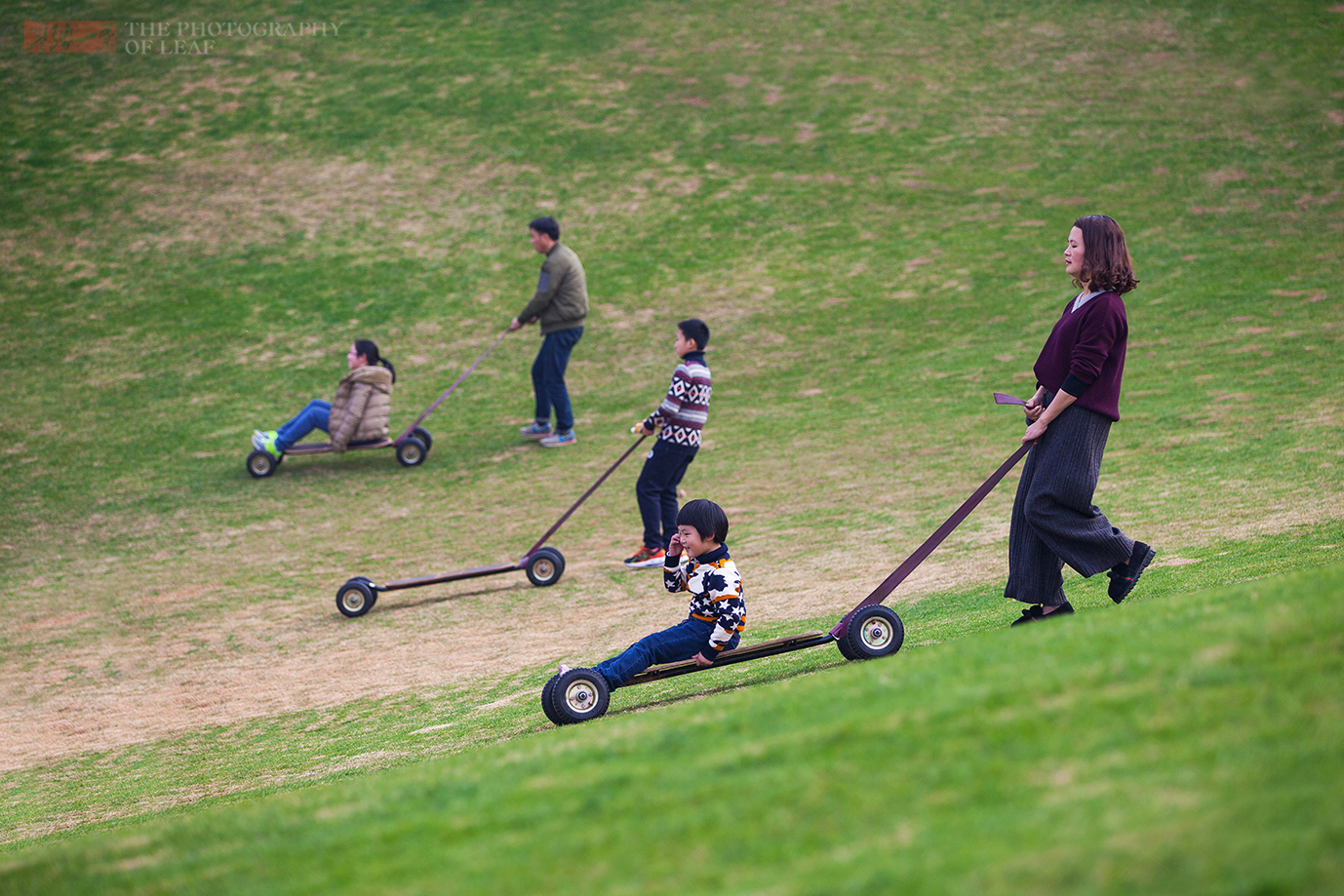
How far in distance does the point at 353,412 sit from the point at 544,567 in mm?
5165

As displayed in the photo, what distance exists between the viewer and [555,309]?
13.7 meters

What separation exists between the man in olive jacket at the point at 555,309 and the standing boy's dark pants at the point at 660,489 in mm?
4710

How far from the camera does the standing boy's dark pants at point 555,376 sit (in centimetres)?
1376

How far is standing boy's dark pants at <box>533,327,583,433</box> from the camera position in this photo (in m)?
13.8

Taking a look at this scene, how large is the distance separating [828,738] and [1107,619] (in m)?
Answer: 1.68

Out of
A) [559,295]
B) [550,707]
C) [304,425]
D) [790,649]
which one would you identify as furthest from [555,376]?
[550,707]

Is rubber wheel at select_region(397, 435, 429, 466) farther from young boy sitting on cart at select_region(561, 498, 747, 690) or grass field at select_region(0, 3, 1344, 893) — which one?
young boy sitting on cart at select_region(561, 498, 747, 690)

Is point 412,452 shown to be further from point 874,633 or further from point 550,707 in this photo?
point 874,633

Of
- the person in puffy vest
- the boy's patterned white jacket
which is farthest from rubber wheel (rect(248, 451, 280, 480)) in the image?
the boy's patterned white jacket

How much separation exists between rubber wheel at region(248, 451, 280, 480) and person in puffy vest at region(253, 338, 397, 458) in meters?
0.17

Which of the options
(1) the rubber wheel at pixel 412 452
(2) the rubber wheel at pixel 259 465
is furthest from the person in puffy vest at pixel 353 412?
(1) the rubber wheel at pixel 412 452

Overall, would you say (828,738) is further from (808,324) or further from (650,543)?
(808,324)

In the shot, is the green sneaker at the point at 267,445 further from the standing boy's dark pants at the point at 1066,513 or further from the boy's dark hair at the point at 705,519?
the standing boy's dark pants at the point at 1066,513

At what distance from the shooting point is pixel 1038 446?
5.48 meters
